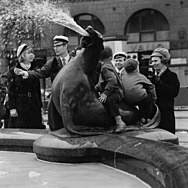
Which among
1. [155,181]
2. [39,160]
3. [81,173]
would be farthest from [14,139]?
[155,181]

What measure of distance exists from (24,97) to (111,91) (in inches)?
78.0

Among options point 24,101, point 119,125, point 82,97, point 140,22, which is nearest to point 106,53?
point 82,97

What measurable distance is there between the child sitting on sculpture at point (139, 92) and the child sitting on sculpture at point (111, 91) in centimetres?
16

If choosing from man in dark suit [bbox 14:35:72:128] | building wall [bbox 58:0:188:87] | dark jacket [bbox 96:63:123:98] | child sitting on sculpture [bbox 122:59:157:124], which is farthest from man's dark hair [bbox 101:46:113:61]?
building wall [bbox 58:0:188:87]

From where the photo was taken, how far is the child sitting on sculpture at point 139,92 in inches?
215

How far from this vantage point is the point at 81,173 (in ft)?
14.5

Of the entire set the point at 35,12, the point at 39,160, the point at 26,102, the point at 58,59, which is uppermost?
the point at 35,12

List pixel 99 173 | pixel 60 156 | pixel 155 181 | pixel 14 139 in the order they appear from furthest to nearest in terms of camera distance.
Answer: pixel 14 139, pixel 60 156, pixel 99 173, pixel 155 181

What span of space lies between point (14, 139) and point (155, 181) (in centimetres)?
263

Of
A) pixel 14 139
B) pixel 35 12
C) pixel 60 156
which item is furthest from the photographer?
pixel 35 12

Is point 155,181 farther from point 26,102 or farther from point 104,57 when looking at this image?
point 26,102

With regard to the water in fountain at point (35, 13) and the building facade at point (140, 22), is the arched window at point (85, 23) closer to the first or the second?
the building facade at point (140, 22)

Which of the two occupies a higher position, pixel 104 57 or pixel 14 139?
pixel 104 57

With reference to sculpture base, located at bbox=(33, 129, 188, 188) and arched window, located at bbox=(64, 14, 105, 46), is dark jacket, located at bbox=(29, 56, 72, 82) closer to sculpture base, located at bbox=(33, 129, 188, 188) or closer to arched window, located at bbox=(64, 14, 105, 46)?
sculpture base, located at bbox=(33, 129, 188, 188)
